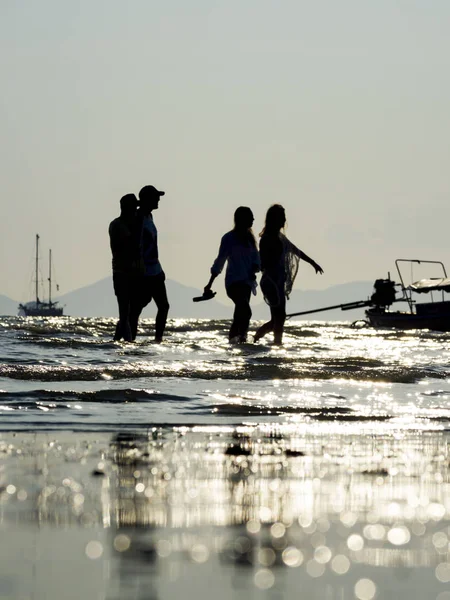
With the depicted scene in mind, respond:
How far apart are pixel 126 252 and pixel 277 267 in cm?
303

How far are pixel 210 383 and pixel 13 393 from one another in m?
1.98

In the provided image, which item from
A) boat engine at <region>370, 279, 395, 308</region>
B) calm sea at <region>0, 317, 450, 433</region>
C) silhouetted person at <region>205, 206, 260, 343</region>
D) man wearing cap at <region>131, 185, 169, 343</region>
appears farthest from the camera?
boat engine at <region>370, 279, 395, 308</region>

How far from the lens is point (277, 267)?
16.1 meters

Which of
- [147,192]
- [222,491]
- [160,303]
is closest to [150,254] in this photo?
[160,303]

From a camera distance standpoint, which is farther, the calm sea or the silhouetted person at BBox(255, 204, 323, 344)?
the silhouetted person at BBox(255, 204, 323, 344)

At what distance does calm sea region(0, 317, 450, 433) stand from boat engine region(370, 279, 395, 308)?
87.5 ft

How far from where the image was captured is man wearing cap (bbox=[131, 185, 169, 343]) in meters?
13.7

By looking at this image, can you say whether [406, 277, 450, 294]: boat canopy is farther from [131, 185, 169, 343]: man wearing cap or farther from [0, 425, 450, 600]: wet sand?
[0, 425, 450, 600]: wet sand

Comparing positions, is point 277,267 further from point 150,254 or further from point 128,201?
point 128,201

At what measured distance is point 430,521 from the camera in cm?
322

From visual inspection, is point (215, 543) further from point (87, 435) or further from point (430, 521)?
point (87, 435)

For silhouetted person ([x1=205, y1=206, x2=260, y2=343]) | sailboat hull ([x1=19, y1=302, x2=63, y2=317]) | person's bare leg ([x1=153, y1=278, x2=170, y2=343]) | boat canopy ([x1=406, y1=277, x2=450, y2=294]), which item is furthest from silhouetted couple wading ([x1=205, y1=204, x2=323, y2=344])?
sailboat hull ([x1=19, y1=302, x2=63, y2=317])

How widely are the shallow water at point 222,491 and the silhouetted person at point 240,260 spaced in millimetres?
6622

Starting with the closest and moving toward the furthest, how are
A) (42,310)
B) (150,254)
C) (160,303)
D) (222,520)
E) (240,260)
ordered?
(222,520) < (150,254) < (160,303) < (240,260) < (42,310)
